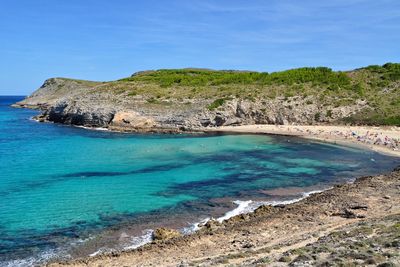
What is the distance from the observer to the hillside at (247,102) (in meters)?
68.1

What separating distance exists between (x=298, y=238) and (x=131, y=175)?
19365 millimetres

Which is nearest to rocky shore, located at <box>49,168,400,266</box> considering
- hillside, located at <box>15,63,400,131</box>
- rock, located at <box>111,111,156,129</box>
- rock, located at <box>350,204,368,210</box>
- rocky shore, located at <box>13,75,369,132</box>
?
rock, located at <box>350,204,368,210</box>

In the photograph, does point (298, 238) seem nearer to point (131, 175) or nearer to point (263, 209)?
point (263, 209)

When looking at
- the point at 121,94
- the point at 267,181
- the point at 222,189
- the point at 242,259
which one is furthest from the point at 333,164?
the point at 121,94

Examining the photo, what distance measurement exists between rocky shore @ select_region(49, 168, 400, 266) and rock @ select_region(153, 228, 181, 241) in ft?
0.16

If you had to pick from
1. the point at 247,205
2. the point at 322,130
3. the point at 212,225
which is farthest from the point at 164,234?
the point at 322,130

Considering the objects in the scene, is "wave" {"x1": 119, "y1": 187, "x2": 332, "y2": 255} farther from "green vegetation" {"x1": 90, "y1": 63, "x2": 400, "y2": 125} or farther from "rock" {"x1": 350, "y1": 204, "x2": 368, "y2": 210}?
"green vegetation" {"x1": 90, "y1": 63, "x2": 400, "y2": 125}

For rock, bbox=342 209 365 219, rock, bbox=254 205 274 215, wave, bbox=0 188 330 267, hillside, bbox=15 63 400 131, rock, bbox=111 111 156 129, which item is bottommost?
wave, bbox=0 188 330 267

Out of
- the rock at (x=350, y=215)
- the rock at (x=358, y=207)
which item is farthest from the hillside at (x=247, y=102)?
the rock at (x=350, y=215)

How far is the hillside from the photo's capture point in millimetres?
68125

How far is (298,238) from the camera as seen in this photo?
1797cm

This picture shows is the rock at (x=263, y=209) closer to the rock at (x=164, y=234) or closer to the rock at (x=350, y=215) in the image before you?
the rock at (x=350, y=215)

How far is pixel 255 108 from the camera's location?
70.4m

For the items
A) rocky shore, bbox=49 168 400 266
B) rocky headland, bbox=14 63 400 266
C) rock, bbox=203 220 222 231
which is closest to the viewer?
rocky shore, bbox=49 168 400 266
